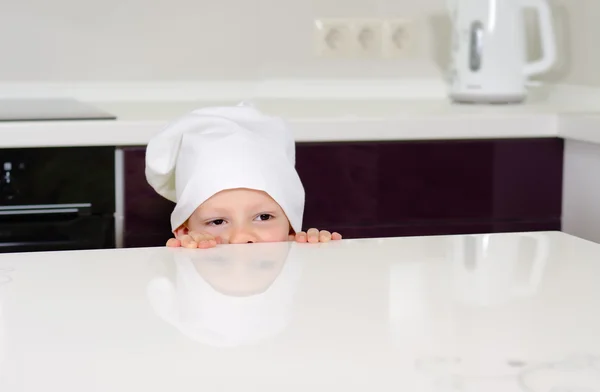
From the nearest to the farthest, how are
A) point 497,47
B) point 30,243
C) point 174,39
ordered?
point 30,243
point 497,47
point 174,39

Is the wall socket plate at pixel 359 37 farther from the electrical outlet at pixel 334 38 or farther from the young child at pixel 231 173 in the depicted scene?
the young child at pixel 231 173

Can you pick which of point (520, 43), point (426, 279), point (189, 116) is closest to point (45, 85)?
point (189, 116)

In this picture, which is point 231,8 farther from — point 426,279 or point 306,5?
point 426,279

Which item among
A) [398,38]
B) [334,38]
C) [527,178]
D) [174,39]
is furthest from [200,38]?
[527,178]

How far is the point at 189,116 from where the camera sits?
1.28 meters

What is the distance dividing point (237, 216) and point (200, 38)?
1.11m

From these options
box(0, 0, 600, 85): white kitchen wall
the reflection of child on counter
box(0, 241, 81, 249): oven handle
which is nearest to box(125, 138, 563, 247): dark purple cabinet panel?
box(0, 241, 81, 249): oven handle

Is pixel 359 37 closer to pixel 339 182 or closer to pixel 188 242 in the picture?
pixel 339 182

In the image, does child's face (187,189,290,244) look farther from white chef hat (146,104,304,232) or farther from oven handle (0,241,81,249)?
oven handle (0,241,81,249)

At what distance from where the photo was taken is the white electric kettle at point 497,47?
202cm

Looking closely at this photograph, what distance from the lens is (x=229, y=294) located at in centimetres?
68

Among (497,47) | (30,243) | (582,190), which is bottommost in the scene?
(30,243)

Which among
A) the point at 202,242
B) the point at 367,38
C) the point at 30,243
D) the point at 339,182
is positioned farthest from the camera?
the point at 367,38

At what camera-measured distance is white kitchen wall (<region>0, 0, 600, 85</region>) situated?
212 cm
